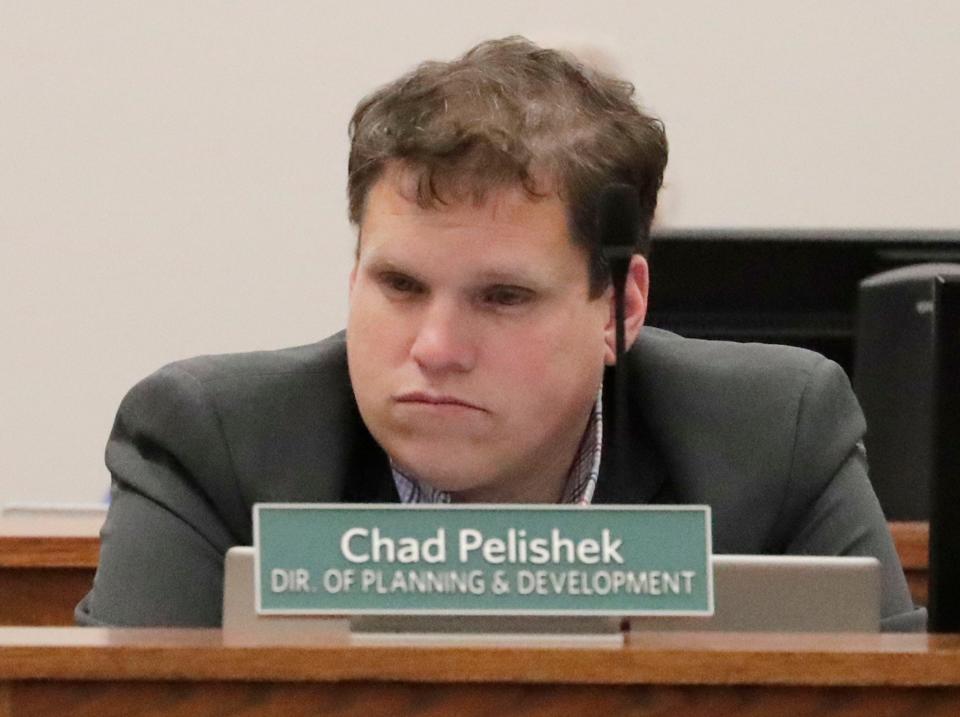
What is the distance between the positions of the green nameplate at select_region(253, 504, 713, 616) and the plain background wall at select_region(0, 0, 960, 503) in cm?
357

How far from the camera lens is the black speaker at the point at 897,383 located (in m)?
2.38

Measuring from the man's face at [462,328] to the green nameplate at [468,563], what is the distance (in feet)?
1.59

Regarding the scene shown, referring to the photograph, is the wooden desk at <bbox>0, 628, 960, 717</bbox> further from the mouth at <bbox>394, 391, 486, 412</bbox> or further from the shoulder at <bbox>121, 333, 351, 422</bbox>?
the shoulder at <bbox>121, 333, 351, 422</bbox>

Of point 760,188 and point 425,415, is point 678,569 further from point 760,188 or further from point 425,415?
point 760,188

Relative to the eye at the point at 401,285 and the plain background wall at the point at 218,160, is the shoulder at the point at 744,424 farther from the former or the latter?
the plain background wall at the point at 218,160

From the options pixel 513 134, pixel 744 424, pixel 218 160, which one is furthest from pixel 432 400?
pixel 218 160

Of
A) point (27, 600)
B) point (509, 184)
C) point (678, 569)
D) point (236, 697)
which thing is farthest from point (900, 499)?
point (236, 697)

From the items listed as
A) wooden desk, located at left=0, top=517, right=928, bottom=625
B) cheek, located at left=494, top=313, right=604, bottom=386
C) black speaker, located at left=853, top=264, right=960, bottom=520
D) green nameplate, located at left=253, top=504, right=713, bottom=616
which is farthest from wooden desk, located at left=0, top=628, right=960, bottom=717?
black speaker, located at left=853, top=264, right=960, bottom=520

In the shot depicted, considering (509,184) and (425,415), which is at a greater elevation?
(509,184)

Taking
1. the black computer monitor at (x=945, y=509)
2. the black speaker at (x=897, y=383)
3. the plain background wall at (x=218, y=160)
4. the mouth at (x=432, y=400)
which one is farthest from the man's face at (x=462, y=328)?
the plain background wall at (x=218, y=160)

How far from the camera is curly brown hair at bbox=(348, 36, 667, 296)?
1.64 m

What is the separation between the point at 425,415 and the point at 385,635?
536 millimetres

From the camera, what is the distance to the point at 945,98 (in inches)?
187

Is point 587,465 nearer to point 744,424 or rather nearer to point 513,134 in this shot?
point 744,424
